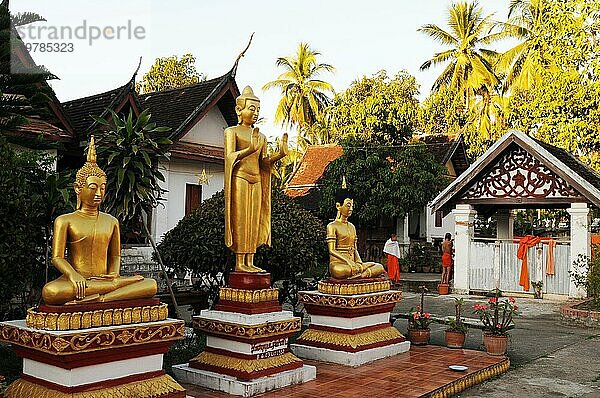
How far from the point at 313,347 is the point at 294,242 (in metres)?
2.44

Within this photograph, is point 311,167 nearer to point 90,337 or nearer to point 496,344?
point 496,344

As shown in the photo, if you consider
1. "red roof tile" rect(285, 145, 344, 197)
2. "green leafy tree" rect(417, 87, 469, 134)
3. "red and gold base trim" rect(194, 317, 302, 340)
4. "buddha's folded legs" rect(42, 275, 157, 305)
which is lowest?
"red and gold base trim" rect(194, 317, 302, 340)

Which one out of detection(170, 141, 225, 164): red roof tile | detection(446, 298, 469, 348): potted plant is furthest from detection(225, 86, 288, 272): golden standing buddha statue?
detection(170, 141, 225, 164): red roof tile

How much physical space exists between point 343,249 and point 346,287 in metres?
0.56

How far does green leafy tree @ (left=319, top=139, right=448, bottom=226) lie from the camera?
21531mm

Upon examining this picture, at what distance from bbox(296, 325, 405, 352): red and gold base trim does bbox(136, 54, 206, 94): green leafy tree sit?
83.2ft

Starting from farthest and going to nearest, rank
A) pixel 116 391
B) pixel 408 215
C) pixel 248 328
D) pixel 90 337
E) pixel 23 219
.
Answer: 1. pixel 408 215
2. pixel 23 219
3. pixel 248 328
4. pixel 116 391
5. pixel 90 337

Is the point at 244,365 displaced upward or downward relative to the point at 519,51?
downward

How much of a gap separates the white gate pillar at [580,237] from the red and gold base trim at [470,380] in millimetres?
6997

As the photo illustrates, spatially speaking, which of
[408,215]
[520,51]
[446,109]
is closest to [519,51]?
[520,51]

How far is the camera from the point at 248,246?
277 inches

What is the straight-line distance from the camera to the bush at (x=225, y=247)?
A: 9.79 metres

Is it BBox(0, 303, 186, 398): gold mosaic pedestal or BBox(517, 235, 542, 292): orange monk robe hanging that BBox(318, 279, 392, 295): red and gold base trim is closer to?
BBox(0, 303, 186, 398): gold mosaic pedestal

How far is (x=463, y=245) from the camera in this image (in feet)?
52.6
